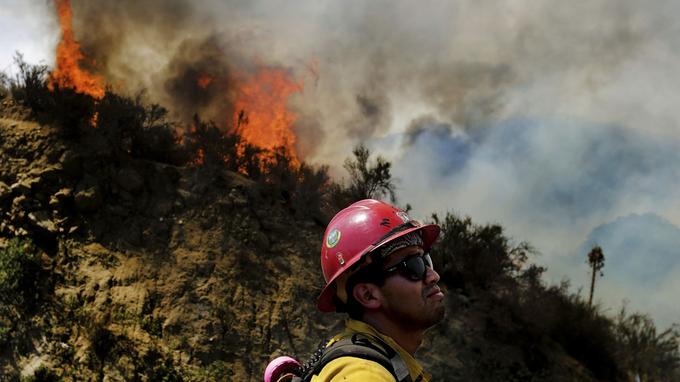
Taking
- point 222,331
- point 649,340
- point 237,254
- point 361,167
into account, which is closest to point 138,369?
point 222,331

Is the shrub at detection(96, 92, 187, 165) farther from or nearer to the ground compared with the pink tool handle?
farther from the ground

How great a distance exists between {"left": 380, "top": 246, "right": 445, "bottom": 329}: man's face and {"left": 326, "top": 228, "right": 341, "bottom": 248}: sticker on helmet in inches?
14.8

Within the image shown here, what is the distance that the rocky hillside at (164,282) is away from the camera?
9859 mm

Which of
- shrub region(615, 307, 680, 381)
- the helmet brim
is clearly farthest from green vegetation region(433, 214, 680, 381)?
the helmet brim

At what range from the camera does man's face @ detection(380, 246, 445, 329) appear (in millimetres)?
2676

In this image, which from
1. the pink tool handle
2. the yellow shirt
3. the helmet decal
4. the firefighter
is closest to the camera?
the yellow shirt

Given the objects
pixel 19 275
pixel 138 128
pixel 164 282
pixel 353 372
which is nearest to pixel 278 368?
pixel 353 372

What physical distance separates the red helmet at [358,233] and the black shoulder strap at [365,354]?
53cm

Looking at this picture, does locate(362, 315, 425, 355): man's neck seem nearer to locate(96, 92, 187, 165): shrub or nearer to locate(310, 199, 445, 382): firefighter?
locate(310, 199, 445, 382): firefighter

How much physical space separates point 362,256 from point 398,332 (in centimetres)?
41

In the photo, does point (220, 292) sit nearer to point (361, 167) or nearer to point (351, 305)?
point (361, 167)

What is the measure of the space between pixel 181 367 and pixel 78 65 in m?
11.2

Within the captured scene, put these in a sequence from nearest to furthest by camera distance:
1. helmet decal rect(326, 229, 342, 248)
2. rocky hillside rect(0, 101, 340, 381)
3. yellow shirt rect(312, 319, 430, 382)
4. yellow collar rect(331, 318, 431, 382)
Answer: yellow shirt rect(312, 319, 430, 382)
yellow collar rect(331, 318, 431, 382)
helmet decal rect(326, 229, 342, 248)
rocky hillside rect(0, 101, 340, 381)

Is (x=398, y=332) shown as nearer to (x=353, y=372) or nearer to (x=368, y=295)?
(x=368, y=295)
